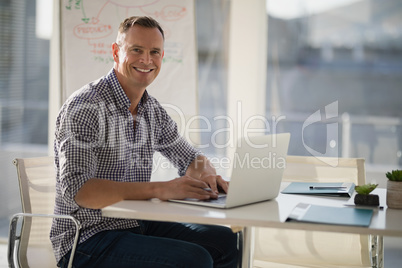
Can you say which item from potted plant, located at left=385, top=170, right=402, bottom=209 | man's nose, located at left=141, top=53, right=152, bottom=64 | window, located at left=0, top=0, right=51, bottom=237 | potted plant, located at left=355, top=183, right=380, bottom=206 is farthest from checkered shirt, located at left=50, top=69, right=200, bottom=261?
window, located at left=0, top=0, right=51, bottom=237

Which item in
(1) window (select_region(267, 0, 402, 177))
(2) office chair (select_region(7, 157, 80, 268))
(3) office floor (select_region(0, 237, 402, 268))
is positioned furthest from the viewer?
(1) window (select_region(267, 0, 402, 177))

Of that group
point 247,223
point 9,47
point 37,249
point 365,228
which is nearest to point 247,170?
point 247,223

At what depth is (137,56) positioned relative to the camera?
90.1 inches

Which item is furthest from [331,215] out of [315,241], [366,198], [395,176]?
[315,241]

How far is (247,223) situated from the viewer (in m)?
1.61

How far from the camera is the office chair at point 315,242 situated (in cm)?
247

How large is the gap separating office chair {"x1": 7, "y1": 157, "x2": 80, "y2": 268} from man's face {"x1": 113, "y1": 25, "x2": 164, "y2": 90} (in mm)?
535

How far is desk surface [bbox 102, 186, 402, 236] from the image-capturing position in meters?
1.56

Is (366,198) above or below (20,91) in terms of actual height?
below

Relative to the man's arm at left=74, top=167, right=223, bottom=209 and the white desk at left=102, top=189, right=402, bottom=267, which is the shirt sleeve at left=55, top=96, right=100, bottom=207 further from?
the white desk at left=102, top=189, right=402, bottom=267

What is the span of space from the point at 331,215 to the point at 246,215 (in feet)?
0.90

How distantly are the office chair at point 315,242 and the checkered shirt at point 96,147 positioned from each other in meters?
0.72

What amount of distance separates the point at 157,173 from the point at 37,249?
1.60m

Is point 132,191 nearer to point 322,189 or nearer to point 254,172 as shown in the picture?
point 254,172
